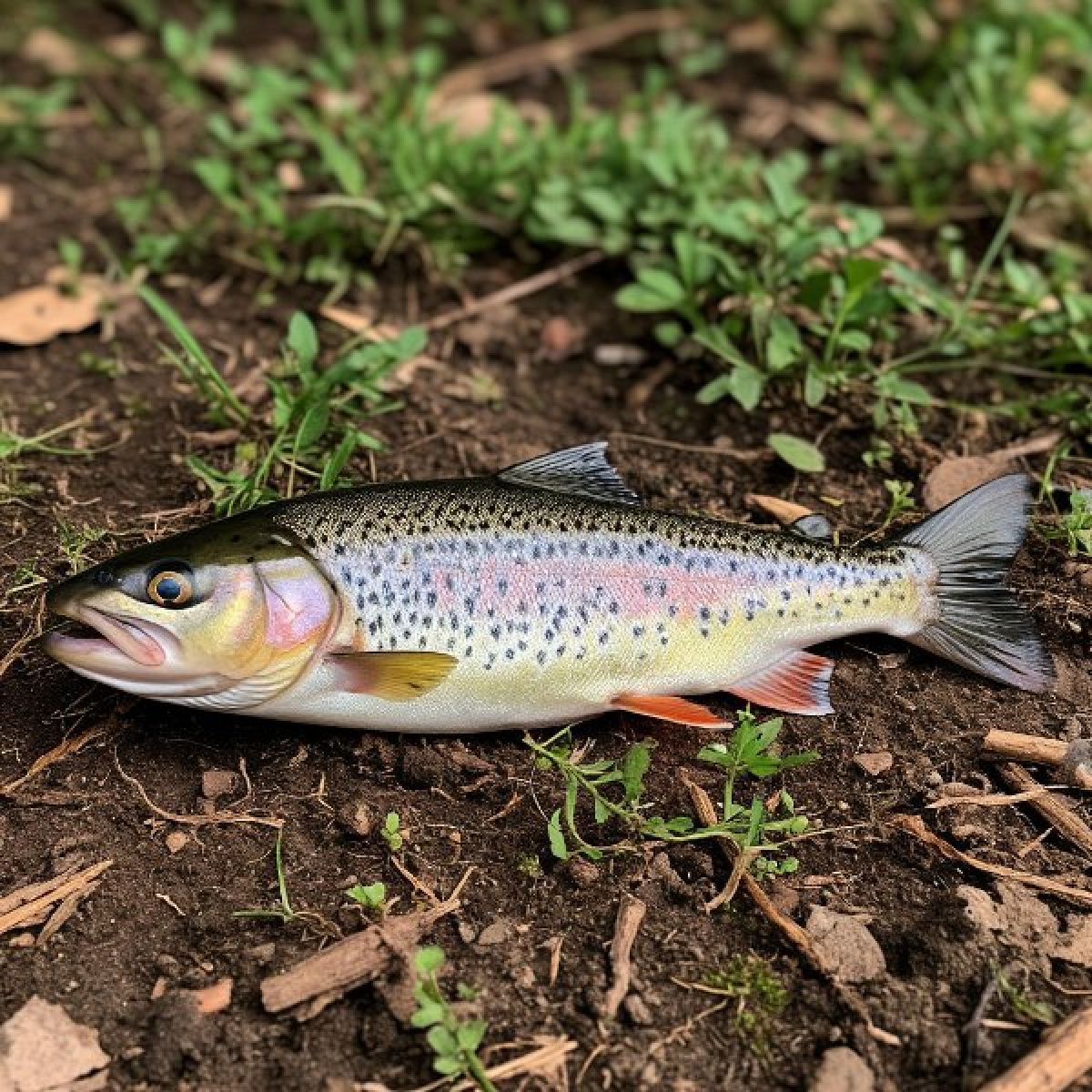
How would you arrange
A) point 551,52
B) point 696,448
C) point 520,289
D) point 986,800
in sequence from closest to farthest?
point 986,800
point 696,448
point 520,289
point 551,52

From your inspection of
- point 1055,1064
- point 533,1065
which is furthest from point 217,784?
point 1055,1064

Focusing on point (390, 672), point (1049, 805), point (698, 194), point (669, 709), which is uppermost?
point (698, 194)

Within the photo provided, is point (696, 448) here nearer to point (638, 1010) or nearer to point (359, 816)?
point (359, 816)

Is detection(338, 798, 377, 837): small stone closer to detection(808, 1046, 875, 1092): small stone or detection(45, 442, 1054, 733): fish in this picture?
detection(45, 442, 1054, 733): fish

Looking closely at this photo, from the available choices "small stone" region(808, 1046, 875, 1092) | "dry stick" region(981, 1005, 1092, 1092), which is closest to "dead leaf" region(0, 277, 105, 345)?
"small stone" region(808, 1046, 875, 1092)

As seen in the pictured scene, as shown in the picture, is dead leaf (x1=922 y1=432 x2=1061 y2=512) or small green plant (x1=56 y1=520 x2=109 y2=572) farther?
dead leaf (x1=922 y1=432 x2=1061 y2=512)

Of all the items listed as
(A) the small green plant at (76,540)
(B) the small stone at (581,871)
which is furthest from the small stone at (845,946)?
(A) the small green plant at (76,540)

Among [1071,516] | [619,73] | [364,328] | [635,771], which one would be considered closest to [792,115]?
[619,73]
